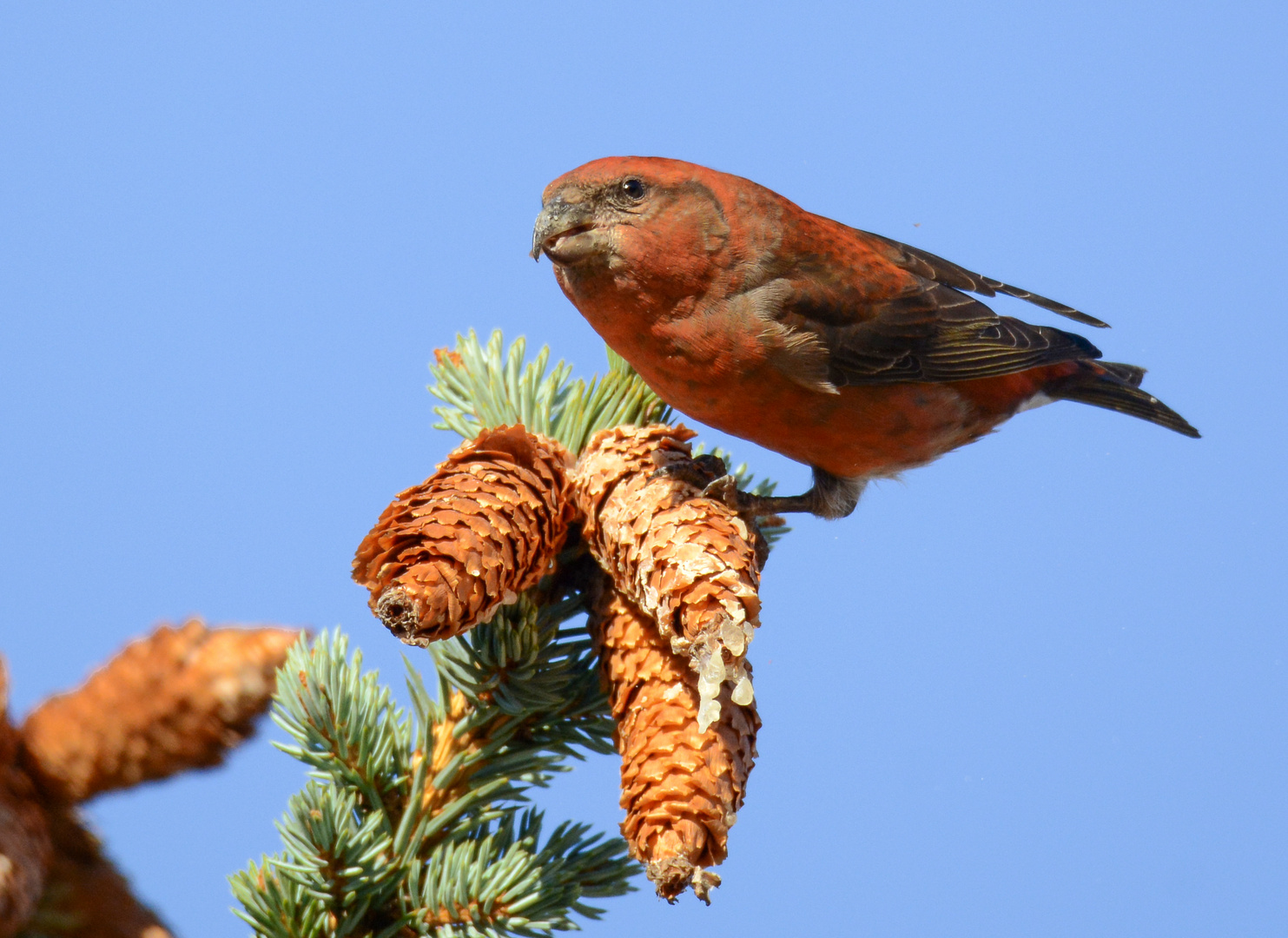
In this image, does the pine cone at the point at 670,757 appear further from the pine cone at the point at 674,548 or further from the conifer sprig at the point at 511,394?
the conifer sprig at the point at 511,394

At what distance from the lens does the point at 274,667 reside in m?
1.30

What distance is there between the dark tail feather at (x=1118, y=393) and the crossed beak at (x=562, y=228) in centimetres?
168

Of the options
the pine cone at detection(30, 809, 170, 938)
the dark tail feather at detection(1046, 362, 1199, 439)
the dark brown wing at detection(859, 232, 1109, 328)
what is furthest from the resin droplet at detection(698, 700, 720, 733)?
the dark tail feather at detection(1046, 362, 1199, 439)

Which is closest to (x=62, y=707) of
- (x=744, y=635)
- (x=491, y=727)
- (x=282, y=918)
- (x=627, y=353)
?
(x=282, y=918)

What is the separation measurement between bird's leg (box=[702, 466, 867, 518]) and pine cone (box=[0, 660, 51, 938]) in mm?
1081

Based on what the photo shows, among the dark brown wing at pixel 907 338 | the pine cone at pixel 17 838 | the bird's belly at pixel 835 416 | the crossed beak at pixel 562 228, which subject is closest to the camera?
the pine cone at pixel 17 838

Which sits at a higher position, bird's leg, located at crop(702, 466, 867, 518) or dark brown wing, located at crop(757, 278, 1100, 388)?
dark brown wing, located at crop(757, 278, 1100, 388)

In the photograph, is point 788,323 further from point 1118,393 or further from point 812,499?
point 1118,393

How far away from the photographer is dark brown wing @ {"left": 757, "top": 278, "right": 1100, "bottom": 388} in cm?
236

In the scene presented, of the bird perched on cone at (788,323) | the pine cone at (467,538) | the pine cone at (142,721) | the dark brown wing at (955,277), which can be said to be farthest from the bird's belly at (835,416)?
the pine cone at (142,721)

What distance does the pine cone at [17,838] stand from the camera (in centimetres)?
102

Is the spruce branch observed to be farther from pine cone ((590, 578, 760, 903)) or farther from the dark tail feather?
the dark tail feather

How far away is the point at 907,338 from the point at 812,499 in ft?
1.59

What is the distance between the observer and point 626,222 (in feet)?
7.05
